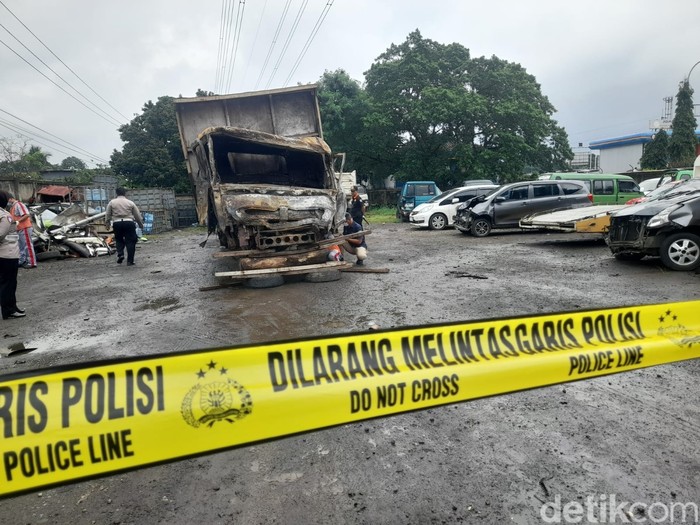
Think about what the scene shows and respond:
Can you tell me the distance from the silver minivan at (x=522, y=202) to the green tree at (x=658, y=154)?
3290 cm

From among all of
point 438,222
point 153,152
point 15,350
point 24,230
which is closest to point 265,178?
point 15,350

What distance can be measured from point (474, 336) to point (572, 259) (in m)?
8.04

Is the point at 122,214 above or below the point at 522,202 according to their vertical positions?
above

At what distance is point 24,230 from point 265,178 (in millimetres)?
5614

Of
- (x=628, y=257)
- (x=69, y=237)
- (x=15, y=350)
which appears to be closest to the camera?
(x=15, y=350)

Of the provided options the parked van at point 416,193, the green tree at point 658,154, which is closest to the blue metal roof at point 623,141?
the green tree at point 658,154

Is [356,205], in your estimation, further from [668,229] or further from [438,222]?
[668,229]

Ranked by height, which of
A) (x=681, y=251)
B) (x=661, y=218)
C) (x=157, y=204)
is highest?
(x=157, y=204)

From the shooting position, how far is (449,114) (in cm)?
2661

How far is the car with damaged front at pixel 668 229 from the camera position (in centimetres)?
690

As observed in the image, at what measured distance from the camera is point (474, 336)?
6.99 feet

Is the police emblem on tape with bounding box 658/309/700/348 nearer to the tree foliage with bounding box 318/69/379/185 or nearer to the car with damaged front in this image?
the car with damaged front

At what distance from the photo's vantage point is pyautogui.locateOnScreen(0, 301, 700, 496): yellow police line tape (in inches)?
60.2

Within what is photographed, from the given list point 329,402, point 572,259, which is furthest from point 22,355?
point 572,259
